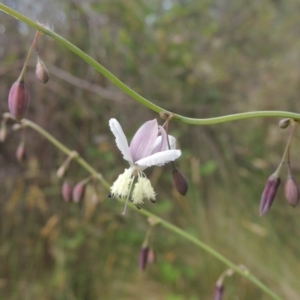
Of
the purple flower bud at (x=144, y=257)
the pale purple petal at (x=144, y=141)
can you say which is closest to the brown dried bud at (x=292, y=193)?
the pale purple petal at (x=144, y=141)

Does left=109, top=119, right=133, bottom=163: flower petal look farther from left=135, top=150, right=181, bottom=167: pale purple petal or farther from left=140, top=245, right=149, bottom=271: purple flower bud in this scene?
left=140, top=245, right=149, bottom=271: purple flower bud

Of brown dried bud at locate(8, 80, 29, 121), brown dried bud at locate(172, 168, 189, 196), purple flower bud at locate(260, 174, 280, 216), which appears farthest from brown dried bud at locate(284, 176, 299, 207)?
brown dried bud at locate(8, 80, 29, 121)

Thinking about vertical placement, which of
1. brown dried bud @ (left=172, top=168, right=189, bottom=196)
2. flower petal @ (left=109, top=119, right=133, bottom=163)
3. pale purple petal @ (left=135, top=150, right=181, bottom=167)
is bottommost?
brown dried bud @ (left=172, top=168, right=189, bottom=196)

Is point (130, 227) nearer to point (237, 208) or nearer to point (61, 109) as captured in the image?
Answer: point (237, 208)

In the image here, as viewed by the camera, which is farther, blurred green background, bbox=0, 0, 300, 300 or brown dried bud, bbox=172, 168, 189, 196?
blurred green background, bbox=0, 0, 300, 300

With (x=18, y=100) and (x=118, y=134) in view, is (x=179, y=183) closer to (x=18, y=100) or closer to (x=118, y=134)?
(x=118, y=134)

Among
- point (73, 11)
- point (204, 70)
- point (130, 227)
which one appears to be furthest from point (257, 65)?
point (130, 227)
